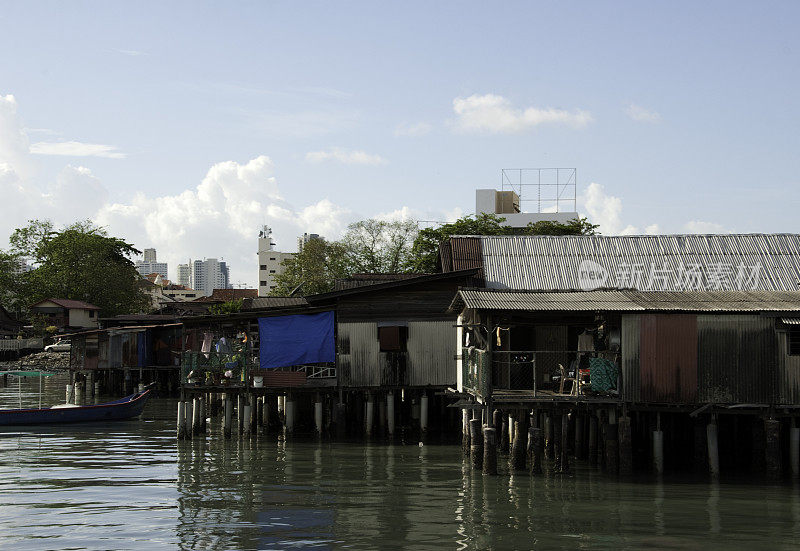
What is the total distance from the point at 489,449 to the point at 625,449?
3.48m

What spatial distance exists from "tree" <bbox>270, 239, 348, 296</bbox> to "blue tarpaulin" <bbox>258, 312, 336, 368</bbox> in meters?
36.8

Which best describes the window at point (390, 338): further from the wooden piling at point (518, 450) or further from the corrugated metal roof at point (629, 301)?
the wooden piling at point (518, 450)

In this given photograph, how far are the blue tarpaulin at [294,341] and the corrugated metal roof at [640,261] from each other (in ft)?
19.8

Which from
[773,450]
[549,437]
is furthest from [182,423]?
[773,450]

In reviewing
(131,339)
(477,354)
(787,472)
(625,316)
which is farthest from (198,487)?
(131,339)

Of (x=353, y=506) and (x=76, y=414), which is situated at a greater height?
(x=76, y=414)

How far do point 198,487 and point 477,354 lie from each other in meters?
8.09

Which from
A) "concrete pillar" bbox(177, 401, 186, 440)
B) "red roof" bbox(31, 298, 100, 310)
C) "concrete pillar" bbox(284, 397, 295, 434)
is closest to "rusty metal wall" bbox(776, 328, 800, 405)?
"concrete pillar" bbox(284, 397, 295, 434)

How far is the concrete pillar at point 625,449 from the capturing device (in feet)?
75.2

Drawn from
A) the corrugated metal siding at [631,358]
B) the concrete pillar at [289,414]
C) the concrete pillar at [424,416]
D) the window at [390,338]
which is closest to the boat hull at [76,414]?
the concrete pillar at [289,414]

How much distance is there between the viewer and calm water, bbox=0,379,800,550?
16.7 metres

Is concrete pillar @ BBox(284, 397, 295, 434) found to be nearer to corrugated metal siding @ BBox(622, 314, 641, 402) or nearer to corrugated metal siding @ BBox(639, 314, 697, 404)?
corrugated metal siding @ BBox(622, 314, 641, 402)

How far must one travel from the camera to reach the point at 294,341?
32812 mm

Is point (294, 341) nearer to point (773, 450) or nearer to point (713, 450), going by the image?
point (713, 450)
